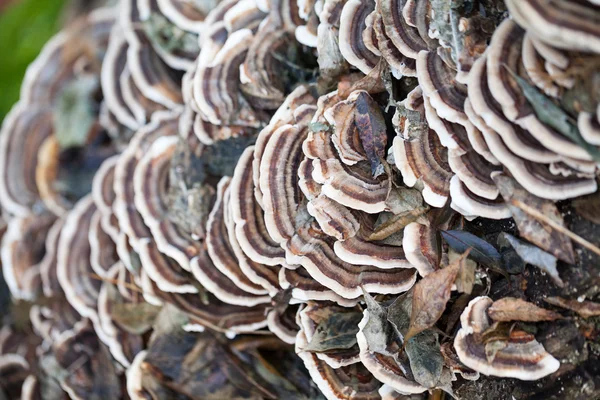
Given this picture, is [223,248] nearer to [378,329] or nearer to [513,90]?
[378,329]

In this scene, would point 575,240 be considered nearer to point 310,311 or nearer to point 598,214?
point 598,214

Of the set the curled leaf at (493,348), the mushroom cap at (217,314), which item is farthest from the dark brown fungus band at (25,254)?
the curled leaf at (493,348)

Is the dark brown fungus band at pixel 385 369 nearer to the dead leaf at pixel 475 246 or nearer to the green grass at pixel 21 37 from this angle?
the dead leaf at pixel 475 246

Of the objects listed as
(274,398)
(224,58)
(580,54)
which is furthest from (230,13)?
(274,398)

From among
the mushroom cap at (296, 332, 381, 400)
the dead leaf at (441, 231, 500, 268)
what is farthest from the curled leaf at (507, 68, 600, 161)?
the mushroom cap at (296, 332, 381, 400)

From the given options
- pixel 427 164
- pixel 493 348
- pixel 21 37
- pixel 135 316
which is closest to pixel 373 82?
pixel 427 164

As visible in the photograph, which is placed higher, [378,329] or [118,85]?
[118,85]
